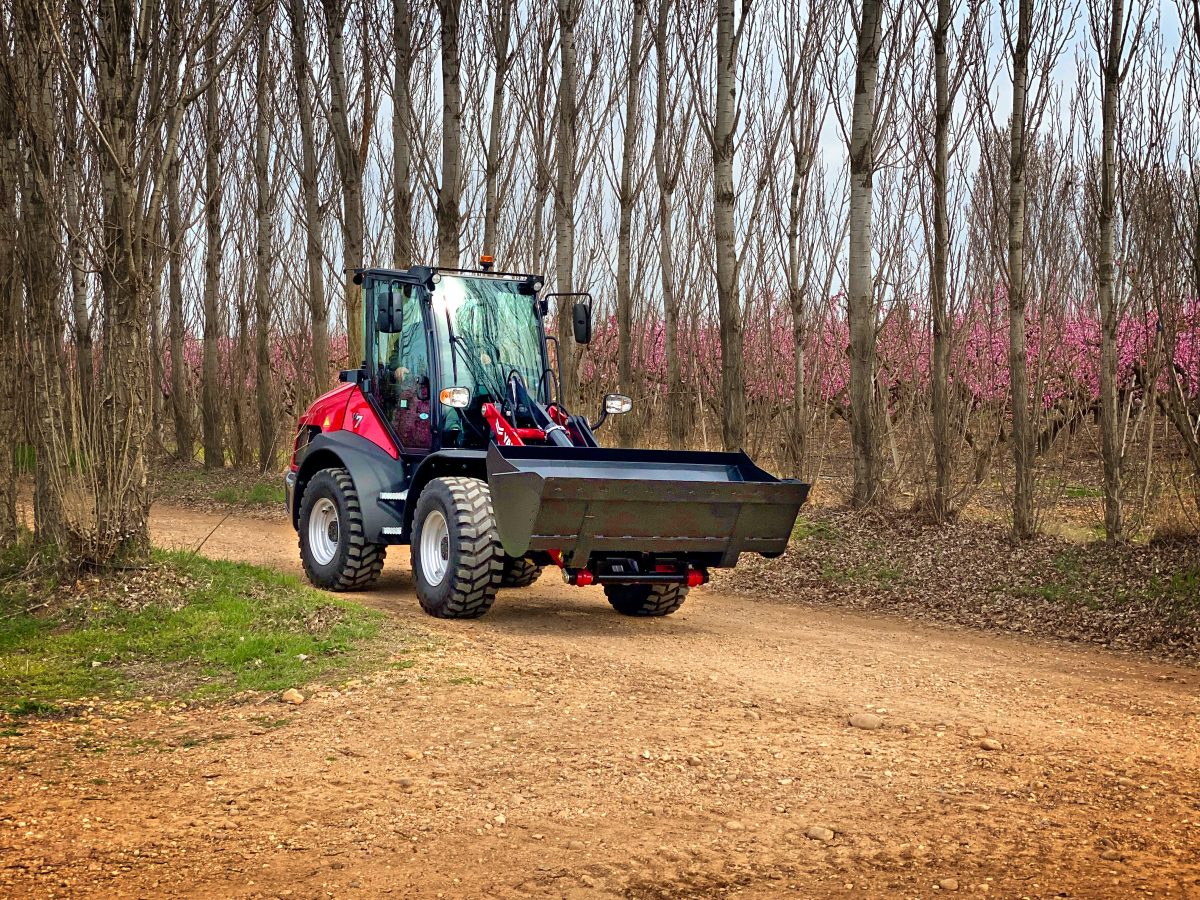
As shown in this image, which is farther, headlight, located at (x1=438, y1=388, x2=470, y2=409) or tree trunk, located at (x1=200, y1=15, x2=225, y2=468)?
tree trunk, located at (x1=200, y1=15, x2=225, y2=468)

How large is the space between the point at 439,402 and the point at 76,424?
258 cm

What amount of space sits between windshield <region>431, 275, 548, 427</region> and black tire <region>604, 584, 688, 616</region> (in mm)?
1661

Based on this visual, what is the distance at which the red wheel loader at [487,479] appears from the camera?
8211 mm

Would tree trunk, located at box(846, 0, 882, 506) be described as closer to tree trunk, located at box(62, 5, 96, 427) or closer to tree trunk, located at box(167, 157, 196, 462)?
tree trunk, located at box(62, 5, 96, 427)

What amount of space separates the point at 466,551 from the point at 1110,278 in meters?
6.02

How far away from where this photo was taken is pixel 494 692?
6.89 m

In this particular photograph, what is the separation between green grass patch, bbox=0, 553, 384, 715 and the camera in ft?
23.1

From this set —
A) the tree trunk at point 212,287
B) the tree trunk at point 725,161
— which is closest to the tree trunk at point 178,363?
the tree trunk at point 212,287

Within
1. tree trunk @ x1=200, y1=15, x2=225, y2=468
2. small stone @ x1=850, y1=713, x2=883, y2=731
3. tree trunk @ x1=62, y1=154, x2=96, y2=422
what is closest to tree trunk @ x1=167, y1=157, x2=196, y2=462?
tree trunk @ x1=200, y1=15, x2=225, y2=468

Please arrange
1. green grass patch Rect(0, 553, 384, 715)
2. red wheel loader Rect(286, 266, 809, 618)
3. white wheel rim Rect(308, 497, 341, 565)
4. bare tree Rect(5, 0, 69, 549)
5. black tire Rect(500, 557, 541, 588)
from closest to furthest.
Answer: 1. green grass patch Rect(0, 553, 384, 715)
2. red wheel loader Rect(286, 266, 809, 618)
3. bare tree Rect(5, 0, 69, 549)
4. black tire Rect(500, 557, 541, 588)
5. white wheel rim Rect(308, 497, 341, 565)

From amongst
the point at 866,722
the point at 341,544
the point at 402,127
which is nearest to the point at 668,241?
the point at 402,127

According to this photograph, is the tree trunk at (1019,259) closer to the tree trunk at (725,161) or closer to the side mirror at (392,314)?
the tree trunk at (725,161)

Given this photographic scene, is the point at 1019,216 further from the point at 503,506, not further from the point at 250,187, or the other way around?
the point at 250,187

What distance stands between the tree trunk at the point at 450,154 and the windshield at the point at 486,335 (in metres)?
5.05
